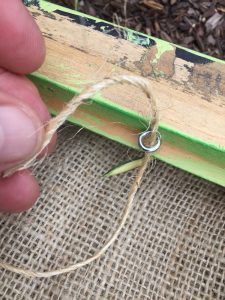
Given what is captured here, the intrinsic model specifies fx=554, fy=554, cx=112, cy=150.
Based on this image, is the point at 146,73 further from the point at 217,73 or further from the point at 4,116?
the point at 4,116

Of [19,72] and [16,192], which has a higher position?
[19,72]

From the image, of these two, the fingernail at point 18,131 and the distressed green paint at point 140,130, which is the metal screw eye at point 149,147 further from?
the fingernail at point 18,131

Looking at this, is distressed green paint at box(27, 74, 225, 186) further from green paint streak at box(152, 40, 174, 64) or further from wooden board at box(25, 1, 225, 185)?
green paint streak at box(152, 40, 174, 64)

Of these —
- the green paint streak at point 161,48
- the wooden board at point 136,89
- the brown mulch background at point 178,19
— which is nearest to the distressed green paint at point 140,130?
the wooden board at point 136,89

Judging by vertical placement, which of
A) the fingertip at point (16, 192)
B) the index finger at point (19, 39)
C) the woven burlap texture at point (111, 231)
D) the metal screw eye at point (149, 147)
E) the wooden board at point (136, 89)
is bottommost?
the woven burlap texture at point (111, 231)

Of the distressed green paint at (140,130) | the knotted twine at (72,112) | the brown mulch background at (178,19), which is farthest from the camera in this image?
the brown mulch background at (178,19)

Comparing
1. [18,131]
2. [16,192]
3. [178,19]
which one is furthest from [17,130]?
[178,19]

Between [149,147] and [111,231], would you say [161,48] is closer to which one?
[149,147]
